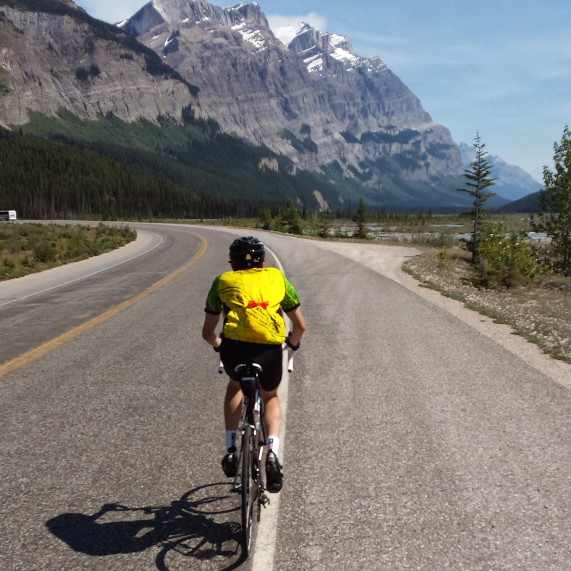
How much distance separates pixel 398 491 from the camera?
4.04 metres

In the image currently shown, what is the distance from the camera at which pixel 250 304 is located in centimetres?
369

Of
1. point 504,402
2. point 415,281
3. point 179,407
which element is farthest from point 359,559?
point 415,281

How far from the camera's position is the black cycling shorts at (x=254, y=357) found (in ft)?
12.2

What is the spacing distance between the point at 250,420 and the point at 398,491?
1385 millimetres

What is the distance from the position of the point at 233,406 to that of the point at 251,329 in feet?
2.11

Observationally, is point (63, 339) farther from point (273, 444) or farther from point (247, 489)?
point (247, 489)

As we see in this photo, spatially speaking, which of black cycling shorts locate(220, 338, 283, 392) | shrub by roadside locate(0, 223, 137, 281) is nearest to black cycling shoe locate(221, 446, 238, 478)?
black cycling shorts locate(220, 338, 283, 392)

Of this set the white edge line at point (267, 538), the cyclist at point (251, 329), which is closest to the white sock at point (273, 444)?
the cyclist at point (251, 329)

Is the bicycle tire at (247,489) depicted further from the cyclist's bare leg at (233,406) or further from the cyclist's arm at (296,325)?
the cyclist's arm at (296,325)

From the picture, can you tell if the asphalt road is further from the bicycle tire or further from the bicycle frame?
the bicycle frame

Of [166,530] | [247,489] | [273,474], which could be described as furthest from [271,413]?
[166,530]

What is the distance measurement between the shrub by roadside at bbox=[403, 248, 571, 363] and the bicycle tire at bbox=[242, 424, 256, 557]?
252 inches

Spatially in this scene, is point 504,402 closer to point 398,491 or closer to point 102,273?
point 398,491

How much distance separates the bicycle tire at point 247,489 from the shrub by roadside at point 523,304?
640cm
